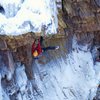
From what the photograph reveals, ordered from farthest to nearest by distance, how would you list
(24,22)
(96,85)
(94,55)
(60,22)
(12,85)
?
(94,55) → (96,85) → (60,22) → (12,85) → (24,22)

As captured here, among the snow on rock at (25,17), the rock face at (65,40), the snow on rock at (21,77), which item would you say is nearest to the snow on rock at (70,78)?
the rock face at (65,40)

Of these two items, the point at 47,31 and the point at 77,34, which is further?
→ the point at 77,34

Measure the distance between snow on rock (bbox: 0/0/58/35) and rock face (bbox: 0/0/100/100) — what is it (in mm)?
230

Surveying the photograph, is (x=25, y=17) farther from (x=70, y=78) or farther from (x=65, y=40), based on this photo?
(x=70, y=78)

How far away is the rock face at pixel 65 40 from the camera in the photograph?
7.68 metres

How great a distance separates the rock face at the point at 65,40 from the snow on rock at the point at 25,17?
0.76 feet

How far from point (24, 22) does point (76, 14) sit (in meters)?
2.36

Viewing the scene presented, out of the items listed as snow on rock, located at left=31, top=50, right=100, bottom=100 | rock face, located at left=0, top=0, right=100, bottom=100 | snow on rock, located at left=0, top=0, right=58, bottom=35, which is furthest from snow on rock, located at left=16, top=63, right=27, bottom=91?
snow on rock, located at left=0, top=0, right=58, bottom=35

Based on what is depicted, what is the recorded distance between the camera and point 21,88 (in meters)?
8.32

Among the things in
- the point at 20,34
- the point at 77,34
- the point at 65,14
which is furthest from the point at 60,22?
the point at 20,34

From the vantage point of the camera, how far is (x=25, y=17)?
23.2 feet

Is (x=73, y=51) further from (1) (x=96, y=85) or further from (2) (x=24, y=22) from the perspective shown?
(2) (x=24, y=22)

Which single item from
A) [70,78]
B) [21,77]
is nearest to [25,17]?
[21,77]

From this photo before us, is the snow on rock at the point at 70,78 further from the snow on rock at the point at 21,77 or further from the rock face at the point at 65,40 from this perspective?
the snow on rock at the point at 21,77
